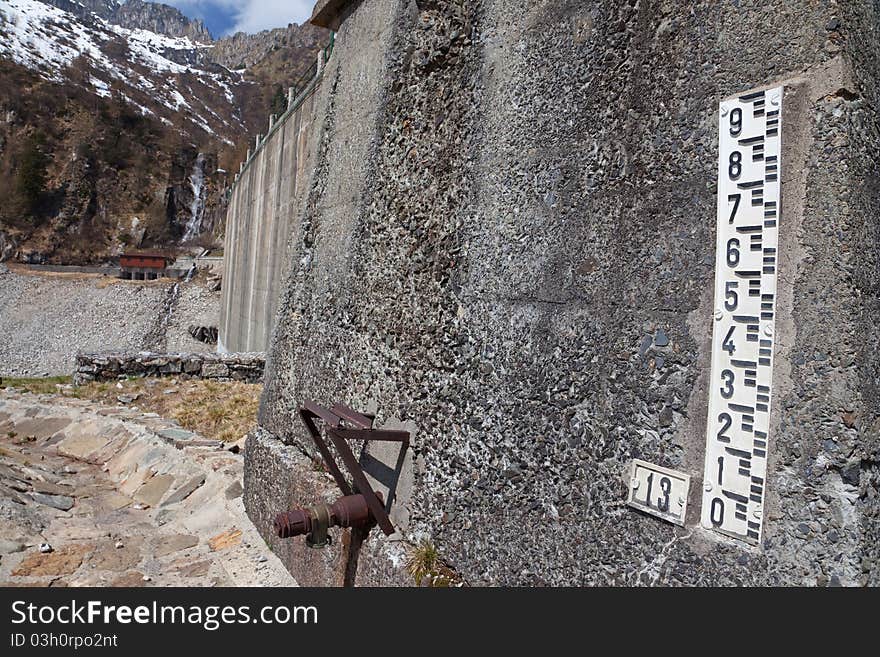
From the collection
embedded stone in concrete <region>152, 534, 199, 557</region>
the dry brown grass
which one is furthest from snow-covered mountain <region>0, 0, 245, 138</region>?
embedded stone in concrete <region>152, 534, 199, 557</region>

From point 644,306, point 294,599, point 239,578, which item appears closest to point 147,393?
point 239,578

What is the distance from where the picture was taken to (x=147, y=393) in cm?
982

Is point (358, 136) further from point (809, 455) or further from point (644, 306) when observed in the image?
point (809, 455)

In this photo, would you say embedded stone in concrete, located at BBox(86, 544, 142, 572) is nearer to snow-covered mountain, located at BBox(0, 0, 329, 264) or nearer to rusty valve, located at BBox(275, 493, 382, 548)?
rusty valve, located at BBox(275, 493, 382, 548)

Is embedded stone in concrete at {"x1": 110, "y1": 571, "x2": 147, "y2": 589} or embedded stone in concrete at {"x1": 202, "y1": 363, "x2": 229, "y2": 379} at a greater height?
embedded stone in concrete at {"x1": 202, "y1": 363, "x2": 229, "y2": 379}

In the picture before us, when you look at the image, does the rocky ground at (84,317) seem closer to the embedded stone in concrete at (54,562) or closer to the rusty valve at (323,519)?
the embedded stone in concrete at (54,562)

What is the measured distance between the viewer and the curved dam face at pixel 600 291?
5.31 feet

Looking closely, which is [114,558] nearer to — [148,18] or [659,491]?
[659,491]

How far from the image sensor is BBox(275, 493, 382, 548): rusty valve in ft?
9.08

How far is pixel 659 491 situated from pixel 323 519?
1497 mm

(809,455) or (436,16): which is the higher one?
(436,16)

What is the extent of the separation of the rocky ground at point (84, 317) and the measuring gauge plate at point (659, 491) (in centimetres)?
2531

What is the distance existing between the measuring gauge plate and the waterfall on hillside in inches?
2309

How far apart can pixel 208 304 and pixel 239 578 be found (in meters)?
29.6
